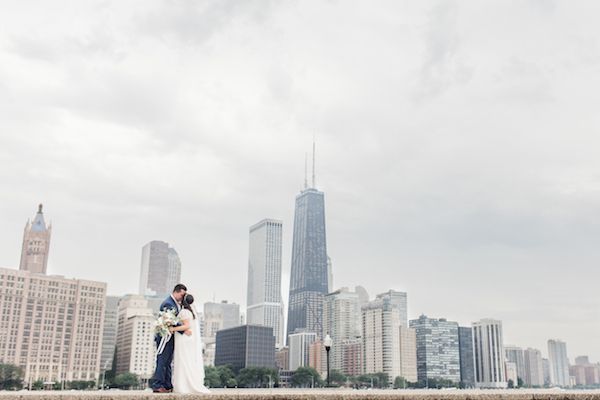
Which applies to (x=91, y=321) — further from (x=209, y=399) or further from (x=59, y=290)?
(x=209, y=399)

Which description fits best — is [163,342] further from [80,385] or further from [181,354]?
[80,385]

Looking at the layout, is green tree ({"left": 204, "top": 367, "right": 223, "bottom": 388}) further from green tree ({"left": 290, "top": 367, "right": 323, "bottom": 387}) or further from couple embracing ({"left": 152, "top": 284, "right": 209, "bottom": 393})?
couple embracing ({"left": 152, "top": 284, "right": 209, "bottom": 393})

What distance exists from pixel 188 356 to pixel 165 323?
0.93m

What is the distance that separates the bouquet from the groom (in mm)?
162

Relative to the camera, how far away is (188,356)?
14523mm

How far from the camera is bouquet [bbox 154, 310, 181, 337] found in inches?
576

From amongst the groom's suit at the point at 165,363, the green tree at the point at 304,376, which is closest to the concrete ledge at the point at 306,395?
the groom's suit at the point at 165,363

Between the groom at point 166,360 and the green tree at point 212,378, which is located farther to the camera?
the green tree at point 212,378

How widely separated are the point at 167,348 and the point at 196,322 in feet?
3.24

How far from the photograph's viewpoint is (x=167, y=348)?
48.5ft

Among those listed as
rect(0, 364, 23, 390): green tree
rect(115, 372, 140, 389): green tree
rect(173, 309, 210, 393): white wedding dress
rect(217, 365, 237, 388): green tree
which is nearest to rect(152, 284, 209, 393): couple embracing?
rect(173, 309, 210, 393): white wedding dress

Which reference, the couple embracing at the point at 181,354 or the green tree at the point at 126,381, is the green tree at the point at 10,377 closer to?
the green tree at the point at 126,381

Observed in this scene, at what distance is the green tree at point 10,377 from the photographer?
150 metres

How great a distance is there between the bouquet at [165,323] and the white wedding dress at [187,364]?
21cm
